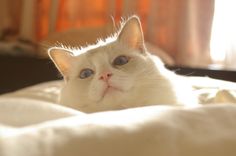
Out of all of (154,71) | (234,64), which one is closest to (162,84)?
(154,71)

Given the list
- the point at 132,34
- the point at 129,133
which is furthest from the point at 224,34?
the point at 129,133

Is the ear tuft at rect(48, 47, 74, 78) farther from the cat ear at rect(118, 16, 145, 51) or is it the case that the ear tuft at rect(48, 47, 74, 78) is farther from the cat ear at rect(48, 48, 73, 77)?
the cat ear at rect(118, 16, 145, 51)

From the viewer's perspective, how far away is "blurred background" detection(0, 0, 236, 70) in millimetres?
2125

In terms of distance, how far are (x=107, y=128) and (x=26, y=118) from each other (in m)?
0.12

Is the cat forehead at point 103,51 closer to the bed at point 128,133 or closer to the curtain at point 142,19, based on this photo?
the bed at point 128,133

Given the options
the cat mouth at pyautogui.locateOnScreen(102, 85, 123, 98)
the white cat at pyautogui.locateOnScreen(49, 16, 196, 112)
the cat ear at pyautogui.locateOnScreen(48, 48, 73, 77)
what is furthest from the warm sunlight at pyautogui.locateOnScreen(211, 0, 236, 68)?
the cat mouth at pyautogui.locateOnScreen(102, 85, 123, 98)

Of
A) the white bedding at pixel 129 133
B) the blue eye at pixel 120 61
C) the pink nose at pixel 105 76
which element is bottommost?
the pink nose at pixel 105 76

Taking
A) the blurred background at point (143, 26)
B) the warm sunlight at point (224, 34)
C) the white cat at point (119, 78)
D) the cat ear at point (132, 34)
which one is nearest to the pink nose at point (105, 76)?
the white cat at point (119, 78)

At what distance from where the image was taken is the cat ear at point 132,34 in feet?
3.19

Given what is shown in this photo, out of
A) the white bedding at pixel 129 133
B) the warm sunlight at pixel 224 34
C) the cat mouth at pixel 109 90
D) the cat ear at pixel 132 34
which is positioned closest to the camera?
the white bedding at pixel 129 133

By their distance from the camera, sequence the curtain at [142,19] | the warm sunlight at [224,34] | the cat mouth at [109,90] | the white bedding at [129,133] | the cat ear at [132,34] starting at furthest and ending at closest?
1. the curtain at [142,19]
2. the warm sunlight at [224,34]
3. the cat ear at [132,34]
4. the cat mouth at [109,90]
5. the white bedding at [129,133]

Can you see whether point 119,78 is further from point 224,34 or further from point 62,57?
point 224,34

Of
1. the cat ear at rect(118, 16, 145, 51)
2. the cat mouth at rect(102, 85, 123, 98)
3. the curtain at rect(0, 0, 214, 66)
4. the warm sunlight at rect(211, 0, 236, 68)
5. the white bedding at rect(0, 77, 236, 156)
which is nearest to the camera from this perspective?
the white bedding at rect(0, 77, 236, 156)

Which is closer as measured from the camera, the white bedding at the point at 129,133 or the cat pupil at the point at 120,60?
the white bedding at the point at 129,133
